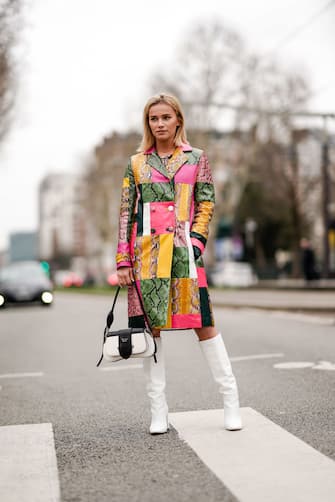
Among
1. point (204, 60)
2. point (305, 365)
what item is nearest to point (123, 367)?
point (305, 365)

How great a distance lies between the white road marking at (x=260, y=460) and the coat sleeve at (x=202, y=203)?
1059 mm

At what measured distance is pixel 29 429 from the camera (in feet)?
16.9

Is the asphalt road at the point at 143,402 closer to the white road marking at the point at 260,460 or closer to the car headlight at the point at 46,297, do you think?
the white road marking at the point at 260,460

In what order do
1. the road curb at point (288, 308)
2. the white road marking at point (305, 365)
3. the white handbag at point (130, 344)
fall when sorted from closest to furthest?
1. the white handbag at point (130, 344)
2. the white road marking at point (305, 365)
3. the road curb at point (288, 308)

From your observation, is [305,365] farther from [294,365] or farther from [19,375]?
[19,375]

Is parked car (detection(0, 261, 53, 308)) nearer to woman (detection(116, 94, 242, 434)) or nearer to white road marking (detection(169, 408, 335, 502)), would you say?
white road marking (detection(169, 408, 335, 502))

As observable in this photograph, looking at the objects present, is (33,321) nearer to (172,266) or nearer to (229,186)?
(172,266)

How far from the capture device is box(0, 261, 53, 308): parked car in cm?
2594

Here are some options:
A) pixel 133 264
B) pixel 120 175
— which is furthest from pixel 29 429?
pixel 120 175

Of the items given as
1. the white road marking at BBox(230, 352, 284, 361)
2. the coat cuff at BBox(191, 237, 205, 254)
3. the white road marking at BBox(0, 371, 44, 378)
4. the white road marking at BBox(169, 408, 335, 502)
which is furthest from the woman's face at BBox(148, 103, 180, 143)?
the white road marking at BBox(230, 352, 284, 361)

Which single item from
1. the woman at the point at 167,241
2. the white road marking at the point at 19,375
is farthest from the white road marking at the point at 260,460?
the white road marking at the point at 19,375

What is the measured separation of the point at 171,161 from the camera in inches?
189

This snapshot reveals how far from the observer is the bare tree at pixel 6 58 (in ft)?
64.3

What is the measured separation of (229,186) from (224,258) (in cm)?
1528
